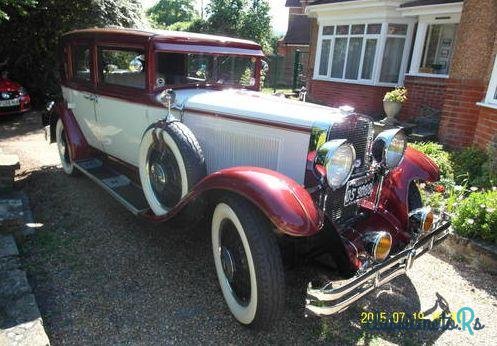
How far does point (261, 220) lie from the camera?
2.58 meters

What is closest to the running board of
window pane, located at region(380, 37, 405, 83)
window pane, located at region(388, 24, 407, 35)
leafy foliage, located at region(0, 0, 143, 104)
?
leafy foliage, located at region(0, 0, 143, 104)

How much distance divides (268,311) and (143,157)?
1.91m

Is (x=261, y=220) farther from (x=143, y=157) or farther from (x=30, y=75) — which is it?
(x=30, y=75)

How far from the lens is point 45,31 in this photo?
10602 millimetres

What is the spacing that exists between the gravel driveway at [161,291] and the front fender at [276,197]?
93 cm

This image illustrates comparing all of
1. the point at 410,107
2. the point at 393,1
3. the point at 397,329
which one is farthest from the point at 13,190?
the point at 393,1

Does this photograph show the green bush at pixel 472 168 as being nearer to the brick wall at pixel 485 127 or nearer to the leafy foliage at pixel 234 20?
the brick wall at pixel 485 127

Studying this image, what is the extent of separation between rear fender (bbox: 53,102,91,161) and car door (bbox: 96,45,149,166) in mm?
366

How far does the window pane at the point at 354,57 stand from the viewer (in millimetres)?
12070

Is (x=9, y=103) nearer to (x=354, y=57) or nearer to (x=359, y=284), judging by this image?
(x=354, y=57)

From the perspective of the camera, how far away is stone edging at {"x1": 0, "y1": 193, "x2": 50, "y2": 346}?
8.04ft

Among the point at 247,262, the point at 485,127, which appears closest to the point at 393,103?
the point at 485,127

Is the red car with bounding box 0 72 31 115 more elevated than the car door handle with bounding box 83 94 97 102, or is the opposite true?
the car door handle with bounding box 83 94 97 102

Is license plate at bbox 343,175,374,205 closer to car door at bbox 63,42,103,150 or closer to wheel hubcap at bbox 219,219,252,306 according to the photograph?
wheel hubcap at bbox 219,219,252,306
